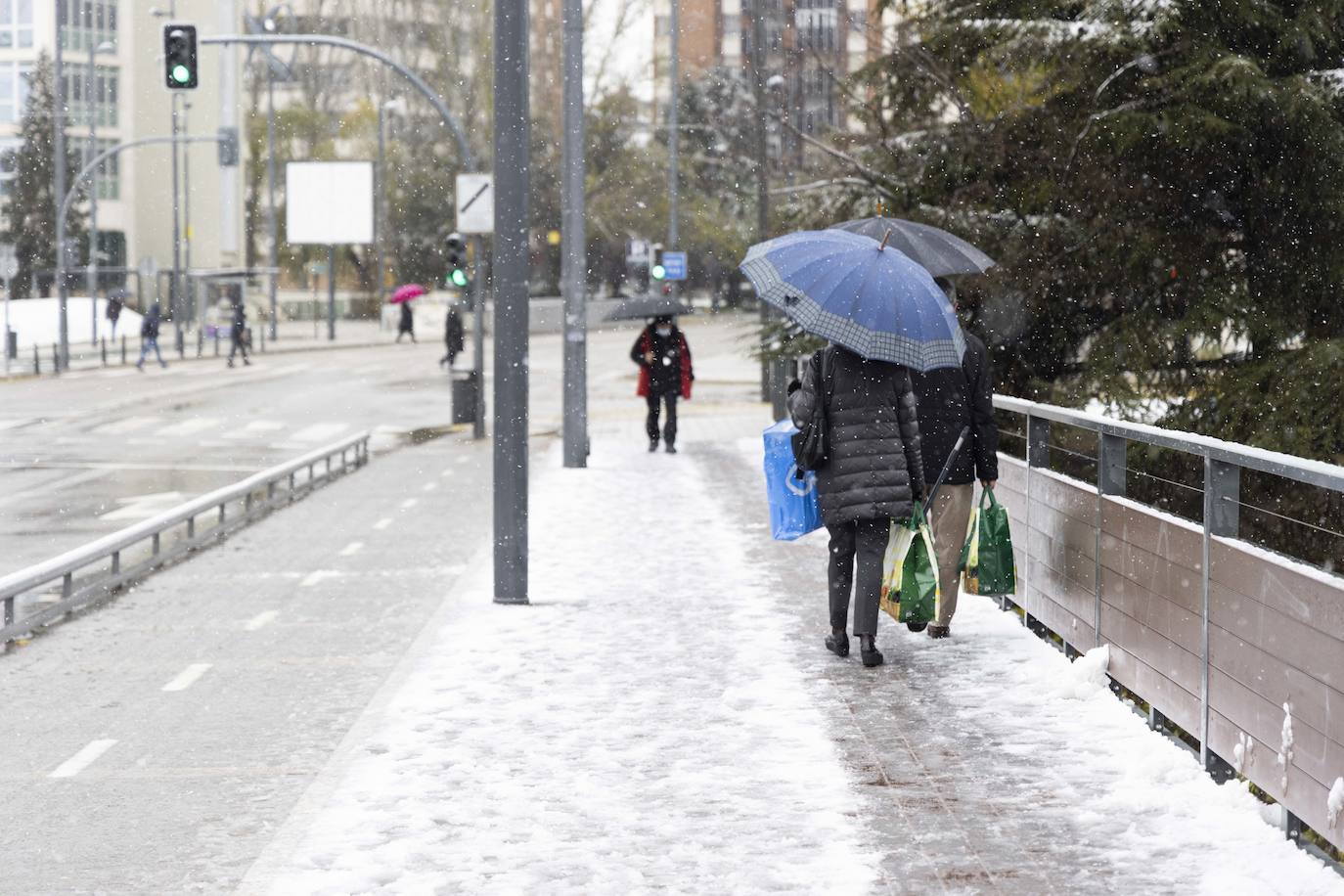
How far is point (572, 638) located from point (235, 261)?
77.7 metres

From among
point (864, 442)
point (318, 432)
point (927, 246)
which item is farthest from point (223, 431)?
point (864, 442)

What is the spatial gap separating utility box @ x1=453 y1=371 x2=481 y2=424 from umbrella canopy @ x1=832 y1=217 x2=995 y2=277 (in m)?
17.2

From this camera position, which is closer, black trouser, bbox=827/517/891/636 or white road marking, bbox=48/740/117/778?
white road marking, bbox=48/740/117/778

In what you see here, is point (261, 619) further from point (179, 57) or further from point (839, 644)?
point (179, 57)

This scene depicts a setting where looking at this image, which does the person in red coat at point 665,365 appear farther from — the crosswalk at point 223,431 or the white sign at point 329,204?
the white sign at point 329,204

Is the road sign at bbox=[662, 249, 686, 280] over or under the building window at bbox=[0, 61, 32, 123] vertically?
under

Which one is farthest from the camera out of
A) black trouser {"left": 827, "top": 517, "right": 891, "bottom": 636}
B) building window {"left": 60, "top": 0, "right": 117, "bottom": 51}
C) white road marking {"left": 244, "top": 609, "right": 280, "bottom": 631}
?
building window {"left": 60, "top": 0, "right": 117, "bottom": 51}

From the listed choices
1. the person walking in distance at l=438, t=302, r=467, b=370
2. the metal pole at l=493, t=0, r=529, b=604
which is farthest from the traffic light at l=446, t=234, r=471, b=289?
the metal pole at l=493, t=0, r=529, b=604

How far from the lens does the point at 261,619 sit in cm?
1105

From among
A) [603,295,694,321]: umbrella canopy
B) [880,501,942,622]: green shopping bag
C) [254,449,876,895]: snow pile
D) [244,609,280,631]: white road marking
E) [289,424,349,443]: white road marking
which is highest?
Answer: [603,295,694,321]: umbrella canopy

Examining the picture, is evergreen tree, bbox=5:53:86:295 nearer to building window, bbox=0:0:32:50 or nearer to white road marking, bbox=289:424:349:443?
building window, bbox=0:0:32:50

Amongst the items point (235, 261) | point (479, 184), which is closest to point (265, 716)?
point (479, 184)

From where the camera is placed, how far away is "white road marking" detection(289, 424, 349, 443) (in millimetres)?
26531

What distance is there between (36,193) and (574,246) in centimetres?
6344
